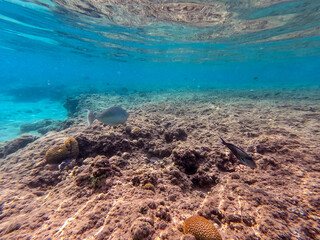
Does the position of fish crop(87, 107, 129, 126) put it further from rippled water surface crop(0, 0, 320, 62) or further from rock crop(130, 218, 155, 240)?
rippled water surface crop(0, 0, 320, 62)

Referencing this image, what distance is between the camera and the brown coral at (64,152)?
452 centimetres

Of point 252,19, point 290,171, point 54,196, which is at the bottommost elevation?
point 54,196

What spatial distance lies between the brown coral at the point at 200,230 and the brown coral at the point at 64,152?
393 centimetres

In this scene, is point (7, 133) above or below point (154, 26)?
below

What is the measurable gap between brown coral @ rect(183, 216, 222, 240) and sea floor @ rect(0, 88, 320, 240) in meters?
0.23

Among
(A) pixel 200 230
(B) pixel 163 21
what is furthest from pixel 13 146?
(B) pixel 163 21

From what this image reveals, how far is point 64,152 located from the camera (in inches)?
179

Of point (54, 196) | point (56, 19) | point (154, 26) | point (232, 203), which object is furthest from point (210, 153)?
point (56, 19)

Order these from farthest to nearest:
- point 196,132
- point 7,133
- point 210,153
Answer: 1. point 7,133
2. point 196,132
3. point 210,153

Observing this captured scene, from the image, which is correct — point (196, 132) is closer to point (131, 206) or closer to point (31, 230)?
point (131, 206)

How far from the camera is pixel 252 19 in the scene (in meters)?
15.0

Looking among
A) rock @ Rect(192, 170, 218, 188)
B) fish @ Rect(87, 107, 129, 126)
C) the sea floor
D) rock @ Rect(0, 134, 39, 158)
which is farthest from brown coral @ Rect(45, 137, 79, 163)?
rock @ Rect(0, 134, 39, 158)

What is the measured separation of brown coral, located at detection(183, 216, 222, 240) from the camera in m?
1.96

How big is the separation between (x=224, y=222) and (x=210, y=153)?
1945 millimetres
